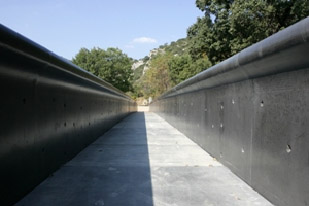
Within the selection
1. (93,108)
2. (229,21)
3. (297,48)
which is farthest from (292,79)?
(229,21)

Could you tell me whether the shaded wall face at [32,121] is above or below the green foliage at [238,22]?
below

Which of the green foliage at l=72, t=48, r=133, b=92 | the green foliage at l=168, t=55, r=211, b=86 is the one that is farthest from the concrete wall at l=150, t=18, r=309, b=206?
the green foliage at l=72, t=48, r=133, b=92

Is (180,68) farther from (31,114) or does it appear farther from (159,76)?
(31,114)

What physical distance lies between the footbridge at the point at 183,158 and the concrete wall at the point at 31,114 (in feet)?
0.03

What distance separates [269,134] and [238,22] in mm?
22535

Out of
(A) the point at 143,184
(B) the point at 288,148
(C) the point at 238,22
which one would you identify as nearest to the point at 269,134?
(B) the point at 288,148

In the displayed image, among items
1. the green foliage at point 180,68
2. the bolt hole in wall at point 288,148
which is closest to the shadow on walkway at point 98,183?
the bolt hole in wall at point 288,148

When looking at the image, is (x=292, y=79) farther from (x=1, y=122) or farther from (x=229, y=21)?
(x=229, y=21)

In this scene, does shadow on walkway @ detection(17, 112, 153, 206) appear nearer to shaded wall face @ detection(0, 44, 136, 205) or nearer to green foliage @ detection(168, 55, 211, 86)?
shaded wall face @ detection(0, 44, 136, 205)

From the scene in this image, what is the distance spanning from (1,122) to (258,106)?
8.49 ft

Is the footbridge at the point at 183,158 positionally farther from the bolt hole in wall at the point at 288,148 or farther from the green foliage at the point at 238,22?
the green foliage at the point at 238,22

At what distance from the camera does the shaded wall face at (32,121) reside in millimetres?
2906

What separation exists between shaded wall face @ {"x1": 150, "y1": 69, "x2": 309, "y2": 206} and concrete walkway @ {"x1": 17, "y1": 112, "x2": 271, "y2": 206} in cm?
24

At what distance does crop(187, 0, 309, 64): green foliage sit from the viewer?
24.0m
